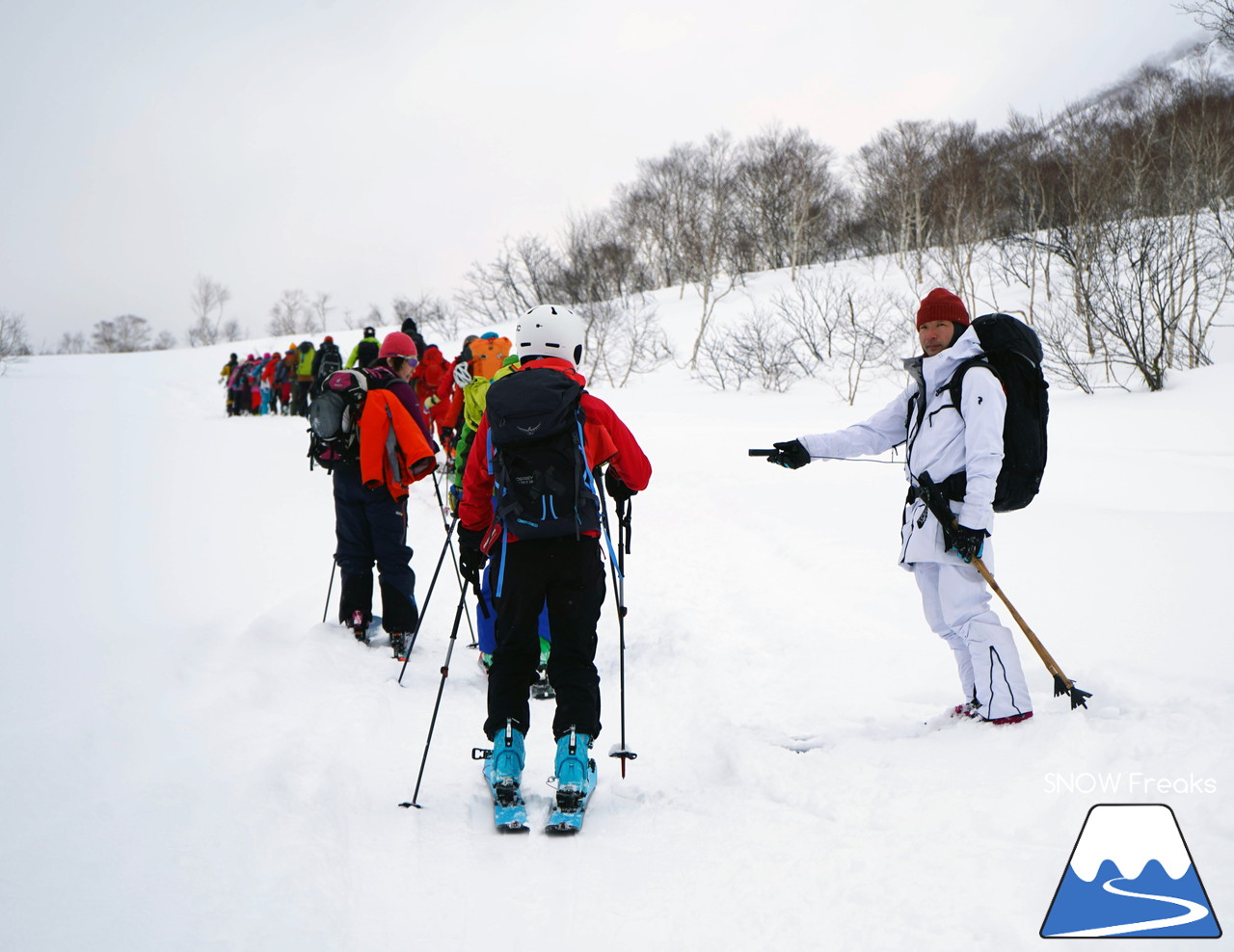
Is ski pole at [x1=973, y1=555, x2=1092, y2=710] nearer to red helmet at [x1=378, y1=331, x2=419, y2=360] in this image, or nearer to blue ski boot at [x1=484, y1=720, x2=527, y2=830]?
blue ski boot at [x1=484, y1=720, x2=527, y2=830]

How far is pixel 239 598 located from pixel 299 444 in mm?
7940

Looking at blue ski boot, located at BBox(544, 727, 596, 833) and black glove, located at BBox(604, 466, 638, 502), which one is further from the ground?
black glove, located at BBox(604, 466, 638, 502)

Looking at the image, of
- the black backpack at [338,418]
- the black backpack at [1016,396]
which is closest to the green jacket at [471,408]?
the black backpack at [338,418]

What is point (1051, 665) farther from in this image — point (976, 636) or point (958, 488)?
point (958, 488)

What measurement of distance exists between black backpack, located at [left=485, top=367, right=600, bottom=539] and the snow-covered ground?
3.84ft

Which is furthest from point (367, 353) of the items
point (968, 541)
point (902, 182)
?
point (902, 182)

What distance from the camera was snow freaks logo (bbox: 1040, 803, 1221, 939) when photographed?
1982 millimetres

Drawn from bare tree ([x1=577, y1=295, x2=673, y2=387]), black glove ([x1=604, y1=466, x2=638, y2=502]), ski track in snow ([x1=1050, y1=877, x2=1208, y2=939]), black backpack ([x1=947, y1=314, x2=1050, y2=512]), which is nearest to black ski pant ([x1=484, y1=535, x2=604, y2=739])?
black glove ([x1=604, y1=466, x2=638, y2=502])

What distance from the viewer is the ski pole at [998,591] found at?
10.5 ft

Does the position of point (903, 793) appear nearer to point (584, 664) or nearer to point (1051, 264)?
point (584, 664)

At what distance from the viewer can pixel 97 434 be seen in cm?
1195

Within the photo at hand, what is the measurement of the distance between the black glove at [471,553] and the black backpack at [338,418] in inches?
73.0

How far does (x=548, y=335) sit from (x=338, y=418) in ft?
7.05

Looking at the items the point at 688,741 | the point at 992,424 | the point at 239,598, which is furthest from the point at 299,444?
the point at 992,424
